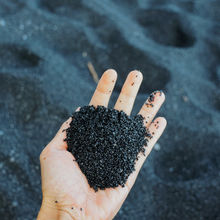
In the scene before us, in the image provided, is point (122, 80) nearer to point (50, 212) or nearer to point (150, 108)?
point (150, 108)

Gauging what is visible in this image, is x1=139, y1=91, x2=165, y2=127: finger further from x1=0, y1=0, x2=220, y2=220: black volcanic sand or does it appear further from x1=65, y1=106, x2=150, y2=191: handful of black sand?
x1=0, y1=0, x2=220, y2=220: black volcanic sand

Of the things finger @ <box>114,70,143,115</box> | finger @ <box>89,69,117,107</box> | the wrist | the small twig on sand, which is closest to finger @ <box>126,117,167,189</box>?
finger @ <box>114,70,143,115</box>

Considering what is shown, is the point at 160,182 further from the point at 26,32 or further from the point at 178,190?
the point at 26,32

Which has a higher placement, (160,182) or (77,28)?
(77,28)

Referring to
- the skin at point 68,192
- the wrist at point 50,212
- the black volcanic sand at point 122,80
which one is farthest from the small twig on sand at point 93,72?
the wrist at point 50,212

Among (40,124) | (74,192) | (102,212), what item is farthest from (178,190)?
(40,124)

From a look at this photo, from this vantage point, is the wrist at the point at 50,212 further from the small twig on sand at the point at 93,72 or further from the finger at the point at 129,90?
the small twig on sand at the point at 93,72
